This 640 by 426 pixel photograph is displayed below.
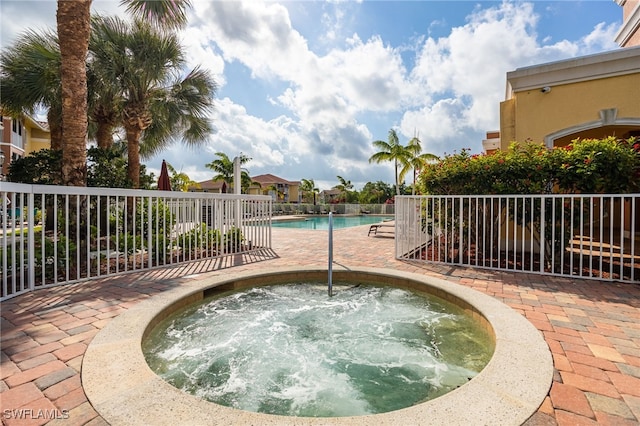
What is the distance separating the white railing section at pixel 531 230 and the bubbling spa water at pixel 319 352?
2079 mm

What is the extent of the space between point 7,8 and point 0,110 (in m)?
6.97

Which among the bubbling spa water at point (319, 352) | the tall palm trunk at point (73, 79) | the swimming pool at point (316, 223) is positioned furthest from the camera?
the swimming pool at point (316, 223)

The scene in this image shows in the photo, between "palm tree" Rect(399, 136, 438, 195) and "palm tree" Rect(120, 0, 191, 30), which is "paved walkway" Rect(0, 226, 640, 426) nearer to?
"palm tree" Rect(120, 0, 191, 30)

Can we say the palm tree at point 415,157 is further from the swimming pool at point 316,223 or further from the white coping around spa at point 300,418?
the white coping around spa at point 300,418

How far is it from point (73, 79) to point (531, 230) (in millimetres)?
8417

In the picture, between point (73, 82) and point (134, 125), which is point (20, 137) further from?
point (73, 82)

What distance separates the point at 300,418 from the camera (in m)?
1.56

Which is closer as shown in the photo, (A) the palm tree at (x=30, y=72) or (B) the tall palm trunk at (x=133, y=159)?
(A) the palm tree at (x=30, y=72)

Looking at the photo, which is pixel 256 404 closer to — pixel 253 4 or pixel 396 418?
pixel 396 418

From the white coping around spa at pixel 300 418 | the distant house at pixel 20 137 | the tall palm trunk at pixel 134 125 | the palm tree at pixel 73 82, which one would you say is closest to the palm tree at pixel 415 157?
the tall palm trunk at pixel 134 125

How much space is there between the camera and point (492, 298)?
3.52m

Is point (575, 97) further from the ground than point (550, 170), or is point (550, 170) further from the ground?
point (575, 97)

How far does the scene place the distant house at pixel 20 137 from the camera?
2145 cm

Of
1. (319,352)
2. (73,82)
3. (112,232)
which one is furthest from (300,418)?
(112,232)
